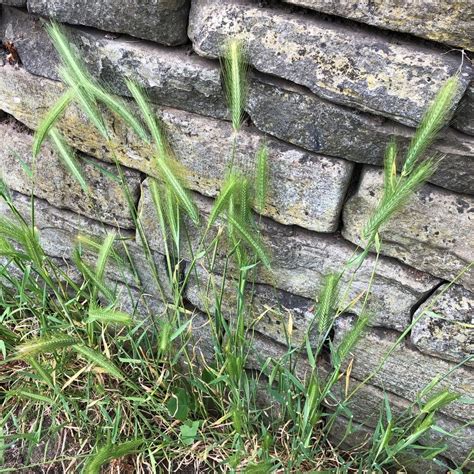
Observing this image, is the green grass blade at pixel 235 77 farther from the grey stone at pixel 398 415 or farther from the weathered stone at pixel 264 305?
the grey stone at pixel 398 415

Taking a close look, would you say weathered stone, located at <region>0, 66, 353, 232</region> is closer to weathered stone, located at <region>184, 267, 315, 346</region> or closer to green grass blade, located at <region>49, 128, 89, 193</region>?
green grass blade, located at <region>49, 128, 89, 193</region>

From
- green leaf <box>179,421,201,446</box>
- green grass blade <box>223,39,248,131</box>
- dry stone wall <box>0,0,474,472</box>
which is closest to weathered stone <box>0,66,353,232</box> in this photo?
dry stone wall <box>0,0,474,472</box>

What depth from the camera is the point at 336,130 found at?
124cm

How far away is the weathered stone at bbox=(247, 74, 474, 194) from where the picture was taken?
119 cm

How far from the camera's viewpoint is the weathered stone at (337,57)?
3.68 ft

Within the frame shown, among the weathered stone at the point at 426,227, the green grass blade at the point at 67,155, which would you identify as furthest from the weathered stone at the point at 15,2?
the weathered stone at the point at 426,227

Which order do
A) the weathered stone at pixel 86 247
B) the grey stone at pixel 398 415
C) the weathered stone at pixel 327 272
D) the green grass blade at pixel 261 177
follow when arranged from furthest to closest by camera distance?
the weathered stone at pixel 86 247, the grey stone at pixel 398 415, the weathered stone at pixel 327 272, the green grass blade at pixel 261 177

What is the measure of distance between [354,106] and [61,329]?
100cm

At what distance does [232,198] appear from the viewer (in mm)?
1310

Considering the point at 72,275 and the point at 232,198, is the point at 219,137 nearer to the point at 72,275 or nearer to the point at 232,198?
the point at 232,198

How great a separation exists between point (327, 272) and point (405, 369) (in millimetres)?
319

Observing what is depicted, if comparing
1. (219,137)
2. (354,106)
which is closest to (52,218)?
(219,137)

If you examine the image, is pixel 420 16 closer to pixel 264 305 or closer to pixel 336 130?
pixel 336 130

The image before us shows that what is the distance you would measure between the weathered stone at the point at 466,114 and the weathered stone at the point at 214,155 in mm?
240
